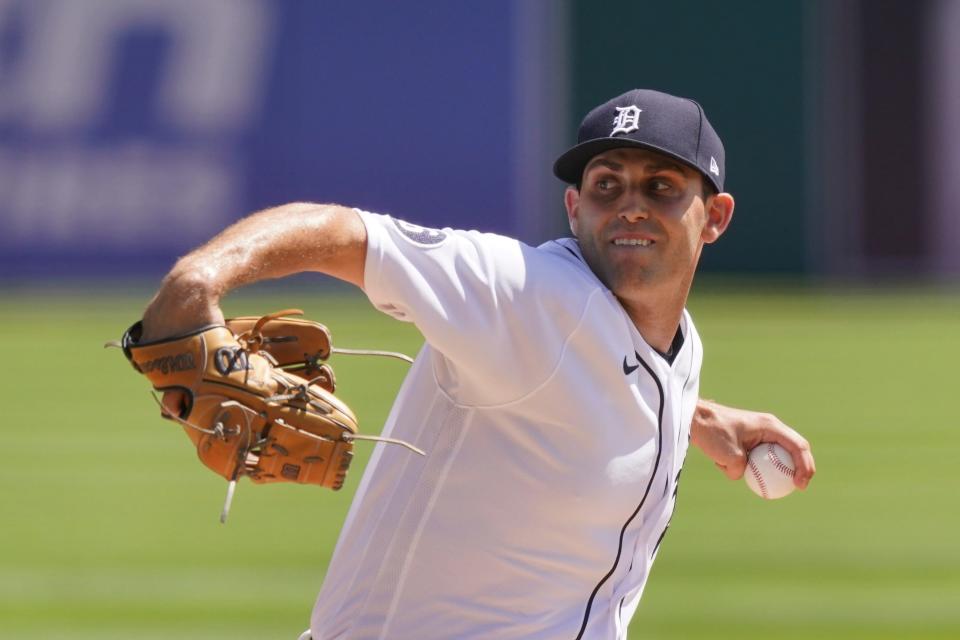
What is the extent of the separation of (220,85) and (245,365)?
17.8 metres

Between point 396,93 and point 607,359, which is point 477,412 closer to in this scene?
point 607,359

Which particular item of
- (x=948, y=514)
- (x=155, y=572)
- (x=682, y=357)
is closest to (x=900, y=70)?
(x=948, y=514)

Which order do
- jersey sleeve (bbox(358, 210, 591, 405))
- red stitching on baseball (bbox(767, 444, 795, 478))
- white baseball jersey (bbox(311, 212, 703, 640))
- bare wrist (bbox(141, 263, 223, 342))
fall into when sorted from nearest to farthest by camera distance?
bare wrist (bbox(141, 263, 223, 342)) < jersey sleeve (bbox(358, 210, 591, 405)) < white baseball jersey (bbox(311, 212, 703, 640)) < red stitching on baseball (bbox(767, 444, 795, 478))

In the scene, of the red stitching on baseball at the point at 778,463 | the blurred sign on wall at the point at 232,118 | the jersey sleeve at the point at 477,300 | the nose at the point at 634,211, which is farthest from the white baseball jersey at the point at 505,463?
the blurred sign on wall at the point at 232,118

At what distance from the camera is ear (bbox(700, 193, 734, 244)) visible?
136 inches

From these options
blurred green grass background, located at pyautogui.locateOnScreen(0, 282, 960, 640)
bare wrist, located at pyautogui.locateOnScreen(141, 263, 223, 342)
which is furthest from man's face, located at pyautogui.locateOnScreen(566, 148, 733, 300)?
blurred green grass background, located at pyautogui.locateOnScreen(0, 282, 960, 640)

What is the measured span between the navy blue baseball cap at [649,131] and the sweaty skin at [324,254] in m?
0.07

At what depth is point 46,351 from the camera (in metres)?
15.4

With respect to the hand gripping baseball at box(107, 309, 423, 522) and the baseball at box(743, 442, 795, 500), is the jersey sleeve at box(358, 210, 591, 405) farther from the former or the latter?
the baseball at box(743, 442, 795, 500)

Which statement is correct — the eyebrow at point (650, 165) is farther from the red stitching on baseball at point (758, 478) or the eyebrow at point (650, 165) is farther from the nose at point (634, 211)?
the red stitching on baseball at point (758, 478)

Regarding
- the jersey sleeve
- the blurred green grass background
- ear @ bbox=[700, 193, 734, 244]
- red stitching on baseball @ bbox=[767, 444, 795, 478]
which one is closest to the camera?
the jersey sleeve

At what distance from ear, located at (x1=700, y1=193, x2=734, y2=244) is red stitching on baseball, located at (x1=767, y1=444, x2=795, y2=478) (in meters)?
0.60

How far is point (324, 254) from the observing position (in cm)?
261

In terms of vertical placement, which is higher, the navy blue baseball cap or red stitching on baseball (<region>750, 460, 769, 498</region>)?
the navy blue baseball cap
